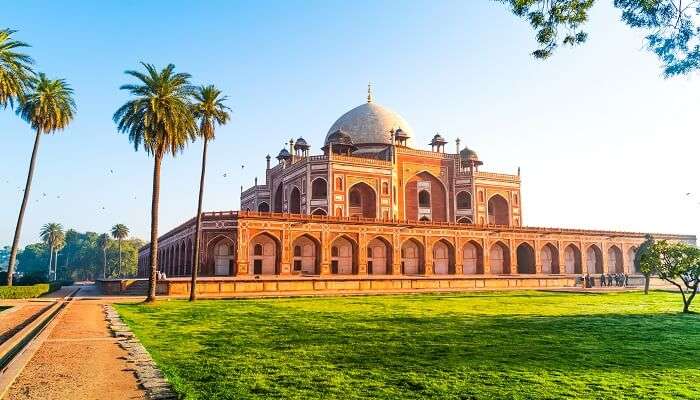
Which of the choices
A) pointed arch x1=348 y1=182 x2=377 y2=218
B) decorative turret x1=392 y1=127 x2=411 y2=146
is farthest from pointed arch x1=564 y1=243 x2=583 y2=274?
pointed arch x1=348 y1=182 x2=377 y2=218

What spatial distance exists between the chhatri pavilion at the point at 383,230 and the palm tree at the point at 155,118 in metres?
8.31

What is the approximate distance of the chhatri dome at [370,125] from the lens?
60.8 m

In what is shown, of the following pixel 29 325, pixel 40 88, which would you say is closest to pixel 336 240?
pixel 40 88

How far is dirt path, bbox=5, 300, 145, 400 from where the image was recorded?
22.1 ft

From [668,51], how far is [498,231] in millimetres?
43707

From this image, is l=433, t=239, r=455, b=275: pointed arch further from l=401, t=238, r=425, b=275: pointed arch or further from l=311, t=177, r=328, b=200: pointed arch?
l=311, t=177, r=328, b=200: pointed arch

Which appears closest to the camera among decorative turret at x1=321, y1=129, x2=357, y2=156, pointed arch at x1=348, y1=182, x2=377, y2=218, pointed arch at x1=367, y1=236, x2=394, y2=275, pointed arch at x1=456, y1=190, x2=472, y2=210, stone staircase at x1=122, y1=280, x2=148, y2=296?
stone staircase at x1=122, y1=280, x2=148, y2=296

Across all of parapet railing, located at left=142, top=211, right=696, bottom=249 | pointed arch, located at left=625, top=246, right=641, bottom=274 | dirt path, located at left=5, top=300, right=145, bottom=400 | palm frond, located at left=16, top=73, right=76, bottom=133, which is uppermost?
palm frond, located at left=16, top=73, right=76, bottom=133

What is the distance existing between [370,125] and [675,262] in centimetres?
4371

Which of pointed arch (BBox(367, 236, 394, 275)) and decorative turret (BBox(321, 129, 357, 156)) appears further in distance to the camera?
decorative turret (BBox(321, 129, 357, 156))

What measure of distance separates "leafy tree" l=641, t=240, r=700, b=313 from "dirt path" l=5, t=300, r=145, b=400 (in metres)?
20.7

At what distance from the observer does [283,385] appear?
731 centimetres

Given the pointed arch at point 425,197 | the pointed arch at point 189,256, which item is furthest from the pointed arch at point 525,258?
the pointed arch at point 189,256

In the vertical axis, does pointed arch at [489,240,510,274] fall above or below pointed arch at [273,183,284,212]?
below
